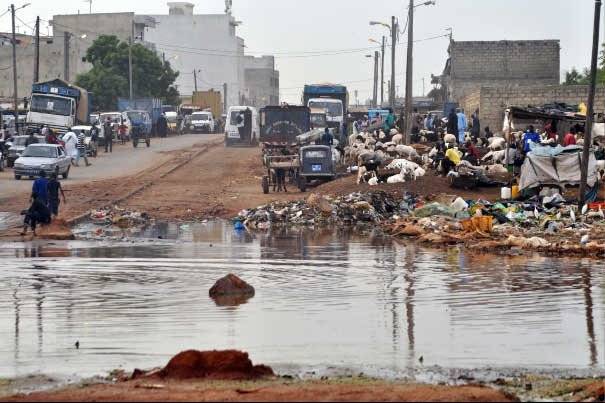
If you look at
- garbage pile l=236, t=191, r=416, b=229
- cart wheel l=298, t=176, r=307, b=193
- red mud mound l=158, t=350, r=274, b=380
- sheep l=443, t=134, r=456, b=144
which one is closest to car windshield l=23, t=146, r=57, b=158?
cart wheel l=298, t=176, r=307, b=193

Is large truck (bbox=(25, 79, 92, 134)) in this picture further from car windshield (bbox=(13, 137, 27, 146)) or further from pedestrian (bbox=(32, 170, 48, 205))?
pedestrian (bbox=(32, 170, 48, 205))

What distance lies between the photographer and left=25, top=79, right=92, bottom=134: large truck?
6594 centimetres

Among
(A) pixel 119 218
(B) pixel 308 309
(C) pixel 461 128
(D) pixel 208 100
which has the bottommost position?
(A) pixel 119 218

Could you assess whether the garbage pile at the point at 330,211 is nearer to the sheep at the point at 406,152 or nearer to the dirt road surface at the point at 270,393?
the sheep at the point at 406,152

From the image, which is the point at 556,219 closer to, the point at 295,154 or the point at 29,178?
the point at 295,154

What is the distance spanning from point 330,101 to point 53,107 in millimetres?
14733

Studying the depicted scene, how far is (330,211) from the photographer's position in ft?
111

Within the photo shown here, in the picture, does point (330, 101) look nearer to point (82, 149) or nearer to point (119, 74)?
point (82, 149)

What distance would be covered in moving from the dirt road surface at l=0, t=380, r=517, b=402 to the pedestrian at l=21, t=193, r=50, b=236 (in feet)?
62.0

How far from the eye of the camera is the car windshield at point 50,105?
66.1 metres

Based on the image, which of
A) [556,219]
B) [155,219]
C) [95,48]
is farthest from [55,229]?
[95,48]

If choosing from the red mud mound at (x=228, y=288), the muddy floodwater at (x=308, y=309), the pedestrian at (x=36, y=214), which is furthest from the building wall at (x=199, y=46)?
the red mud mound at (x=228, y=288)

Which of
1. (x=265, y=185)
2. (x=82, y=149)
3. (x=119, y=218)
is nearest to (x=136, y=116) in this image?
(x=82, y=149)

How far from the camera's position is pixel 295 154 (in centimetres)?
4347
